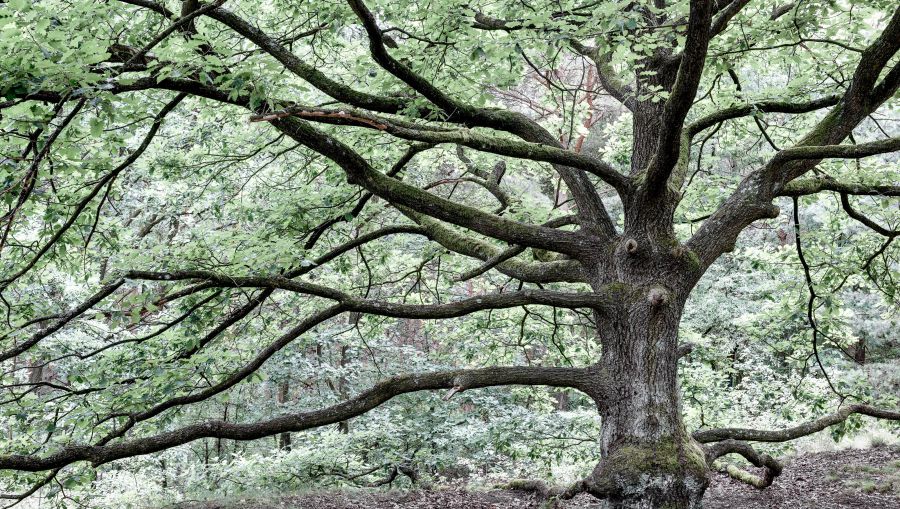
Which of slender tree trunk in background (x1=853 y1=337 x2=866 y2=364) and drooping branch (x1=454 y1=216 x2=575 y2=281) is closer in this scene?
drooping branch (x1=454 y1=216 x2=575 y2=281)

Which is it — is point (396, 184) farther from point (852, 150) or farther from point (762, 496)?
point (762, 496)

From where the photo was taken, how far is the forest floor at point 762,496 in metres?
7.07

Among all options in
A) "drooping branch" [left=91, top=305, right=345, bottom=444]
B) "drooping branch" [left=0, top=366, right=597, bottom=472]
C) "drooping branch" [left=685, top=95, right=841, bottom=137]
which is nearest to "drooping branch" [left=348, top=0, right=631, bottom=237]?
"drooping branch" [left=685, top=95, right=841, bottom=137]

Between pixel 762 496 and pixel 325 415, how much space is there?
5.22 metres

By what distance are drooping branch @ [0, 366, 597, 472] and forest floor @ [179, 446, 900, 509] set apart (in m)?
2.69

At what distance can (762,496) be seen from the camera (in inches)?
296

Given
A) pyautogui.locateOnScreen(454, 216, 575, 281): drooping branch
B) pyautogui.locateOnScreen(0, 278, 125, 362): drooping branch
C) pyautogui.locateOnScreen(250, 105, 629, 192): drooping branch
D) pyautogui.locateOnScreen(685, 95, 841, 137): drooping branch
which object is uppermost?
pyautogui.locateOnScreen(685, 95, 841, 137): drooping branch

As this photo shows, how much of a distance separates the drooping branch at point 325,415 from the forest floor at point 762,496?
2688 millimetres

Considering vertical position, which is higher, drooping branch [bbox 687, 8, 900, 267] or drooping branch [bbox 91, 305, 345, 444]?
drooping branch [bbox 687, 8, 900, 267]

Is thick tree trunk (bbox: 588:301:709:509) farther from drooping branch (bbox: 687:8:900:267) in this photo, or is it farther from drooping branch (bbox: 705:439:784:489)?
drooping branch (bbox: 687:8:900:267)

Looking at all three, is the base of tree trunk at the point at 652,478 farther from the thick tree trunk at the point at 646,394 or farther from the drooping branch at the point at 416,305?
the drooping branch at the point at 416,305

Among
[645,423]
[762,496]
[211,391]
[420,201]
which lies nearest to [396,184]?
[420,201]

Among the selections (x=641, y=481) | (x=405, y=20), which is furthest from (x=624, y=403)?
(x=405, y=20)

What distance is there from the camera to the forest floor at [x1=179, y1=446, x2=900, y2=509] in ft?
23.2
